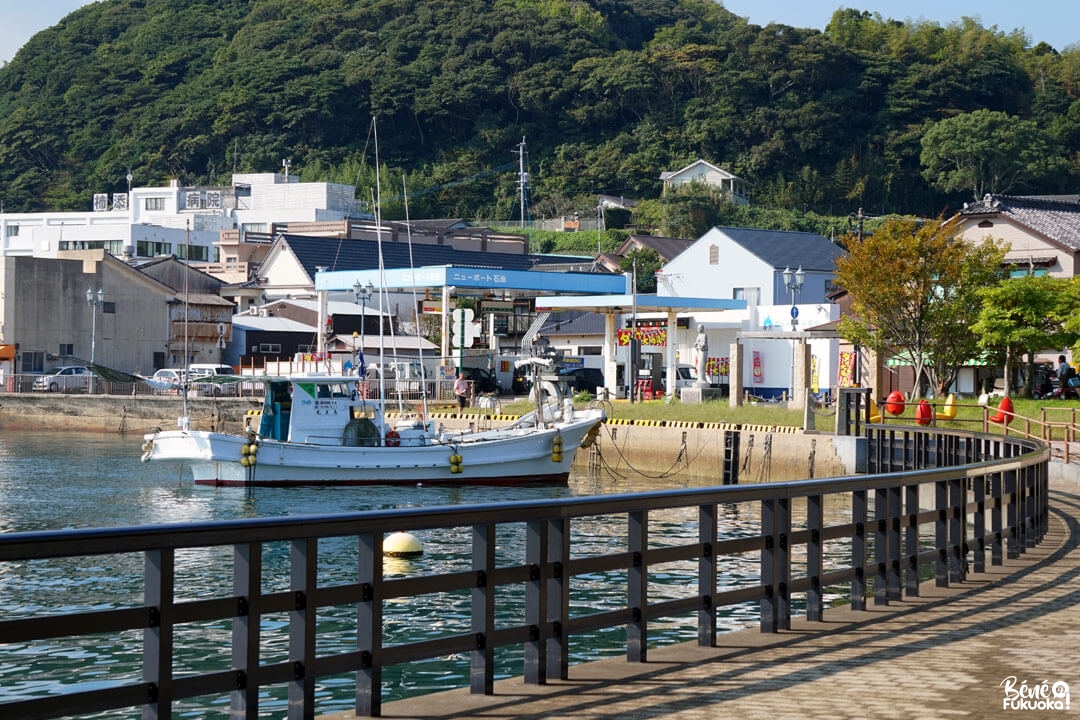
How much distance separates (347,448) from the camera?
37156 millimetres

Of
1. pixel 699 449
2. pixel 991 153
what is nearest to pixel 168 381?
pixel 699 449

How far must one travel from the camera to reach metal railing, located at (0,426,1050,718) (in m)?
5.73

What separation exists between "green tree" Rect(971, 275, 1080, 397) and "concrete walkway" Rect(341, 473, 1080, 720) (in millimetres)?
30440

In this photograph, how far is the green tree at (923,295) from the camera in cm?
4256

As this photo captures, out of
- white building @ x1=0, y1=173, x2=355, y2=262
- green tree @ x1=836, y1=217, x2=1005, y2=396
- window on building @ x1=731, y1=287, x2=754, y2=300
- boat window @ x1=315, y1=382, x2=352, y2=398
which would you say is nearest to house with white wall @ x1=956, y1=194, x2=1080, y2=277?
green tree @ x1=836, y1=217, x2=1005, y2=396

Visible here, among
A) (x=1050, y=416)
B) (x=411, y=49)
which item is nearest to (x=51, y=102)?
(x=411, y=49)

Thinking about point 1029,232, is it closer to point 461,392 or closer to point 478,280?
point 478,280

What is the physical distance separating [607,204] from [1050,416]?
83714 mm

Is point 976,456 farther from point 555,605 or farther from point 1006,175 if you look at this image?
point 1006,175

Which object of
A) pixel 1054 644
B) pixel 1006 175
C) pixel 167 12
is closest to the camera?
pixel 1054 644

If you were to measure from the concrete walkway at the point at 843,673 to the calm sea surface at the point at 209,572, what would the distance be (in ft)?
9.60

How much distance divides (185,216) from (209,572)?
99.4m

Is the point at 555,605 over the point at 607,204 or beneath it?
beneath

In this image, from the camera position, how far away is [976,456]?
88.4 feet
